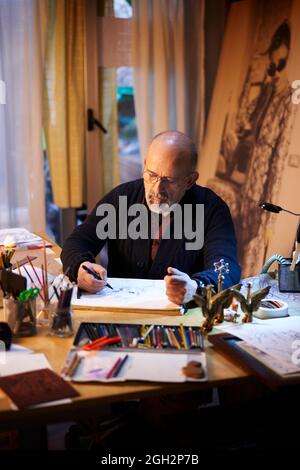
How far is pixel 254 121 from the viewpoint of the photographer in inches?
132

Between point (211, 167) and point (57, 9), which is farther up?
point (57, 9)

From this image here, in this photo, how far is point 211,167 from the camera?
3.69 metres

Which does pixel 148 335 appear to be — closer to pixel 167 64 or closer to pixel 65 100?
pixel 65 100

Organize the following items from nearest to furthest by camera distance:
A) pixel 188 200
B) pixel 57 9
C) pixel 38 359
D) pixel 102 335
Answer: pixel 38 359 → pixel 102 335 → pixel 188 200 → pixel 57 9

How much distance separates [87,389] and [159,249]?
93 centimetres

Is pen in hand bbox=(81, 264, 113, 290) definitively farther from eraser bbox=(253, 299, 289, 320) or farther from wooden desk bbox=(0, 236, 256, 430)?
eraser bbox=(253, 299, 289, 320)

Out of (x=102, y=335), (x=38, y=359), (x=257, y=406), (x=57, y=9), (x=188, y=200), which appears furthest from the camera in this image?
(x=57, y=9)

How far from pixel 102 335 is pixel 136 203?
809mm

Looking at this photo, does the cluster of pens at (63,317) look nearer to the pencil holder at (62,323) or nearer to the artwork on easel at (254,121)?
the pencil holder at (62,323)

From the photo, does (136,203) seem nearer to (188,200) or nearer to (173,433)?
(188,200)

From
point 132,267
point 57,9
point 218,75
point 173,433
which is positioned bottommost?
point 173,433

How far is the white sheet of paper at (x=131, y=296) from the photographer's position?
1745mm

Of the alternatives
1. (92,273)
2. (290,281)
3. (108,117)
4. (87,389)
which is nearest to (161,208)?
(92,273)

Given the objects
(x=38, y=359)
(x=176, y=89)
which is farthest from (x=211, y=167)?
(x=38, y=359)
